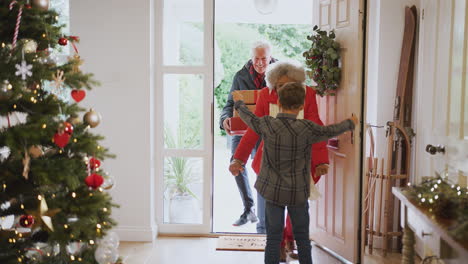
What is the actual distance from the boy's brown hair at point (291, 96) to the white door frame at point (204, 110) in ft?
4.79

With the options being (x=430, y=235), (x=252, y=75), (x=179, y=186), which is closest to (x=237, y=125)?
(x=252, y=75)

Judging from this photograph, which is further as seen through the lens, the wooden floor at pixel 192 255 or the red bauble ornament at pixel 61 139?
the wooden floor at pixel 192 255

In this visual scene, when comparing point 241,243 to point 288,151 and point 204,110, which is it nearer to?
point 204,110

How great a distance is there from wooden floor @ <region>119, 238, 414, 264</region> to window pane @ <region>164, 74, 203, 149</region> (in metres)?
0.83

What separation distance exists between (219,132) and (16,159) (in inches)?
274

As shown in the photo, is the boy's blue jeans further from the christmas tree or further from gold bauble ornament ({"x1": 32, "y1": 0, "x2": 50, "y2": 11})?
gold bauble ornament ({"x1": 32, "y1": 0, "x2": 50, "y2": 11})

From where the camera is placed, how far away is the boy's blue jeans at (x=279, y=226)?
293 centimetres

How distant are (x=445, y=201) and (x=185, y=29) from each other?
113 inches

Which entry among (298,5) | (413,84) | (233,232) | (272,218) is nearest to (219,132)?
(298,5)

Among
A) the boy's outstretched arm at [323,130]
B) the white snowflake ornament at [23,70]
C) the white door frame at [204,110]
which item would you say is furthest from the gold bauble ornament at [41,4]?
the white door frame at [204,110]

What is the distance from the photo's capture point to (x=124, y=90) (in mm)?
4047

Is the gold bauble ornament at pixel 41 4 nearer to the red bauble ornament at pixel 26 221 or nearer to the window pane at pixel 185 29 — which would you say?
the red bauble ornament at pixel 26 221

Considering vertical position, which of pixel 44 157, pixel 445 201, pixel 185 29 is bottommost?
pixel 445 201

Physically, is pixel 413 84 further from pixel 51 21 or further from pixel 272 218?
pixel 51 21
